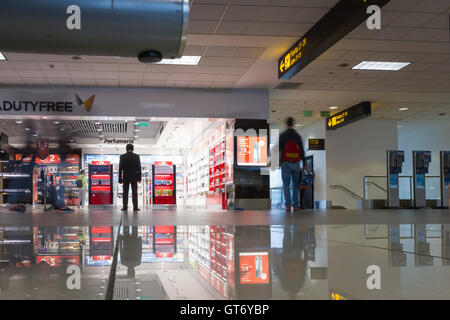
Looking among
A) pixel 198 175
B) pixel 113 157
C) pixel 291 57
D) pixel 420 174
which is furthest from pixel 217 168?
pixel 113 157

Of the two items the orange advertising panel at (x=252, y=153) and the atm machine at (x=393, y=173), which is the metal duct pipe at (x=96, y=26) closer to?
the orange advertising panel at (x=252, y=153)

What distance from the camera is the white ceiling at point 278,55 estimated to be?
8188mm

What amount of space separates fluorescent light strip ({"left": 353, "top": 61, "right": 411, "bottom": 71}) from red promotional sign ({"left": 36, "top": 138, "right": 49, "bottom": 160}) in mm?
15070

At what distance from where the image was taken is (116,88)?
1377 centimetres

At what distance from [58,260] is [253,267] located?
0.79 metres

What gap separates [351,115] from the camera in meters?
16.4

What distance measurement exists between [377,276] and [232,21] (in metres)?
7.79

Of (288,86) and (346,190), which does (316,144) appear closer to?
(346,190)

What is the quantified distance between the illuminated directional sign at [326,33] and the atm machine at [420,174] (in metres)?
7.22

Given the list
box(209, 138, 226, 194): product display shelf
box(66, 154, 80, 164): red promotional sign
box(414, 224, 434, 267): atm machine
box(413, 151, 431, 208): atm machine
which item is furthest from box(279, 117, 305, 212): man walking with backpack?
box(66, 154, 80, 164): red promotional sign

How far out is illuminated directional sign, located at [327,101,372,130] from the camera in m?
15.8

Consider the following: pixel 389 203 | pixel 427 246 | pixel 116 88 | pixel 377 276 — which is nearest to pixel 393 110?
pixel 389 203

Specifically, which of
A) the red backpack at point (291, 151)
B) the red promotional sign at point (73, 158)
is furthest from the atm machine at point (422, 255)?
the red promotional sign at point (73, 158)
